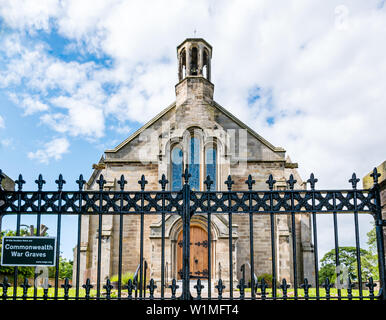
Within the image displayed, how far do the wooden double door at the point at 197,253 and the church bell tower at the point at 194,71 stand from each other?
7477 millimetres

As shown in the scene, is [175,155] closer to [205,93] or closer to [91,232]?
[205,93]

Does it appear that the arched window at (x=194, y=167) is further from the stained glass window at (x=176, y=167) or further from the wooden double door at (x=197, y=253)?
the wooden double door at (x=197, y=253)

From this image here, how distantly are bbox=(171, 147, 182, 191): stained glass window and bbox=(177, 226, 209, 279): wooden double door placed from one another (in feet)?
8.66

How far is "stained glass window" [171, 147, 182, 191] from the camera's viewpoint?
71.8 ft

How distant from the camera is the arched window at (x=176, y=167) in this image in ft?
71.7

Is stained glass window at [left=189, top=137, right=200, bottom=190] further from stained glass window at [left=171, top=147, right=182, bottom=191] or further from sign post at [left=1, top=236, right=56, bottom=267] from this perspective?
sign post at [left=1, top=236, right=56, bottom=267]

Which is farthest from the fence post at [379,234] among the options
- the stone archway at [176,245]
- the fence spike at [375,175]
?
the stone archway at [176,245]

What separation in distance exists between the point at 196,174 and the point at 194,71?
6.58m

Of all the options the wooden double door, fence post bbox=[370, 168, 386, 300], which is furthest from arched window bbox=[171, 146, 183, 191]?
fence post bbox=[370, 168, 386, 300]

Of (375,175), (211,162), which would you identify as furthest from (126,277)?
(375,175)

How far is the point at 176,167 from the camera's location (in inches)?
867

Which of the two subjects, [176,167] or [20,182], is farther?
[176,167]

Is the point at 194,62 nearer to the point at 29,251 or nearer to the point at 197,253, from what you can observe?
the point at 197,253
